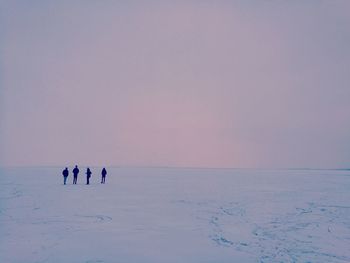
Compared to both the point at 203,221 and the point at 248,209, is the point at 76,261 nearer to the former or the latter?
the point at 203,221

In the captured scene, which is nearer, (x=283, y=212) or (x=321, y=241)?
(x=321, y=241)

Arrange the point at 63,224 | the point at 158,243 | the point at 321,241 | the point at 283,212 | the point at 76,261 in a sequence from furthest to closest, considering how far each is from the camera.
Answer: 1. the point at 283,212
2. the point at 63,224
3. the point at 321,241
4. the point at 158,243
5. the point at 76,261

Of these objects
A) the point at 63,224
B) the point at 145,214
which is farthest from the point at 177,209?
the point at 63,224

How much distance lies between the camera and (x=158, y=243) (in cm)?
752

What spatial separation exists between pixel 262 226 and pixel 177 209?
3.62m

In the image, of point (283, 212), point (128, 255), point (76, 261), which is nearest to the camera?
point (76, 261)

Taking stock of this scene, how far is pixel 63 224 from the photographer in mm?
9367

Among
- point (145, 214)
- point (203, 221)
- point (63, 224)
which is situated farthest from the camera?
point (145, 214)

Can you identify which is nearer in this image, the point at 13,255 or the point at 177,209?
the point at 13,255

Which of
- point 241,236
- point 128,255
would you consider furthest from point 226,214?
point 128,255

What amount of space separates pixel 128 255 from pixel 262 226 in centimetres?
437

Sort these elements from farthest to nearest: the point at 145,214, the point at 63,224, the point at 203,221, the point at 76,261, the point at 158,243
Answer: the point at 145,214, the point at 203,221, the point at 63,224, the point at 158,243, the point at 76,261

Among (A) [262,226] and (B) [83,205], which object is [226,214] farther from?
(B) [83,205]

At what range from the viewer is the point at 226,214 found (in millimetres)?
11797
